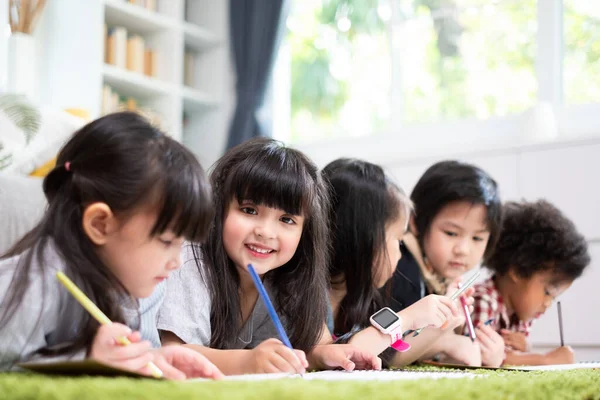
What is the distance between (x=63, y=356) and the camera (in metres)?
0.81

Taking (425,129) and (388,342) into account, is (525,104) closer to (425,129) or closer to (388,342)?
(425,129)

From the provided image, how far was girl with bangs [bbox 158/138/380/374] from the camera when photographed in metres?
1.18

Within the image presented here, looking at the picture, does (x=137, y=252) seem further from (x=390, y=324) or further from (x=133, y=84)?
(x=133, y=84)

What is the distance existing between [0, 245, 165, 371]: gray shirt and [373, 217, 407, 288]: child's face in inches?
30.7

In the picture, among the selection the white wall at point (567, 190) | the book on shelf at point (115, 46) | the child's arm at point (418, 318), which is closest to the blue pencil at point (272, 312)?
the child's arm at point (418, 318)

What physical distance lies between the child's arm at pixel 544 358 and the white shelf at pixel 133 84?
227 cm

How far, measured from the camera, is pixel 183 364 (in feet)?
2.91

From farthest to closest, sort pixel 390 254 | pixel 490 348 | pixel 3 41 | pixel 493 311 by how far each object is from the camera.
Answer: pixel 3 41, pixel 493 311, pixel 490 348, pixel 390 254

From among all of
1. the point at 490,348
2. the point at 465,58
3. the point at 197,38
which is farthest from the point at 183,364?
the point at 197,38

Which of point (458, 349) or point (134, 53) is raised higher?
point (134, 53)

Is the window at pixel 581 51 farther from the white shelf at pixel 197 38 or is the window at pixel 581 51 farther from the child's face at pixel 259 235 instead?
the child's face at pixel 259 235

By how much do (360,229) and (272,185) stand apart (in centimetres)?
34

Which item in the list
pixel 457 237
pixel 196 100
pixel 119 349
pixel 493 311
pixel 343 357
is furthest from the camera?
pixel 196 100

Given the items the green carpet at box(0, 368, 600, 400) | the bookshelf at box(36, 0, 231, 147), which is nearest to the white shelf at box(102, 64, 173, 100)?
the bookshelf at box(36, 0, 231, 147)
